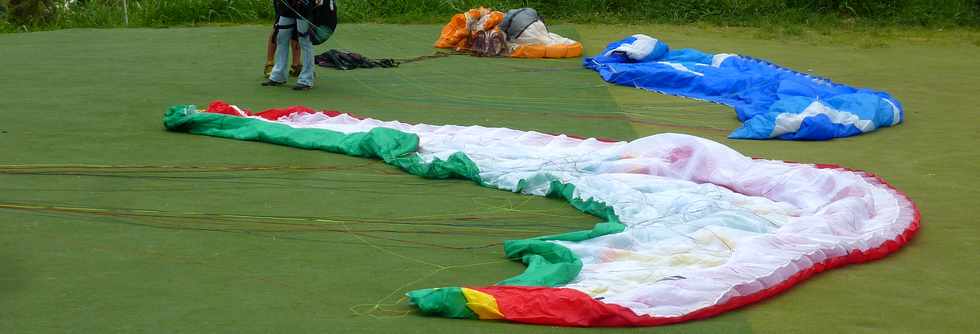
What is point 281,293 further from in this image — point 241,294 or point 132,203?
point 132,203

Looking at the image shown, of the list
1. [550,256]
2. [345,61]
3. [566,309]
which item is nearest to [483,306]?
[566,309]

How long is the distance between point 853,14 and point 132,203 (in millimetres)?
11546

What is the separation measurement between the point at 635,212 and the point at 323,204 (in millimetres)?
1469

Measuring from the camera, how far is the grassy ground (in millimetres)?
4020

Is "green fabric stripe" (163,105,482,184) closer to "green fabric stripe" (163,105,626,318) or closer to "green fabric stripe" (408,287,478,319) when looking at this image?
"green fabric stripe" (163,105,626,318)

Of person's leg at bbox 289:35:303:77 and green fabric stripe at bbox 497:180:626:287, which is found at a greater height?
green fabric stripe at bbox 497:180:626:287

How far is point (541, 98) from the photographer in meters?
9.10

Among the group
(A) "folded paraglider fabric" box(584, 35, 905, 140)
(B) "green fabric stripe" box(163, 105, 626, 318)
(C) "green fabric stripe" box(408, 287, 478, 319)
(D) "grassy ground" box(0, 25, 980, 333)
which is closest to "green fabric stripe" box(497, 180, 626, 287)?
(B) "green fabric stripe" box(163, 105, 626, 318)

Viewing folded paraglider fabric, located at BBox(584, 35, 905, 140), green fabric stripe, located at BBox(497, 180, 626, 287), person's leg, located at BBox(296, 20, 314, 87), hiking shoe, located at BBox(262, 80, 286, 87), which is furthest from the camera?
hiking shoe, located at BBox(262, 80, 286, 87)

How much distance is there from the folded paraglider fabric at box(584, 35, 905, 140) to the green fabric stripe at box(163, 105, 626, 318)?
2326mm

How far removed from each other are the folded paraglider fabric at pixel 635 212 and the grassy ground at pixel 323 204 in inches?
3.7

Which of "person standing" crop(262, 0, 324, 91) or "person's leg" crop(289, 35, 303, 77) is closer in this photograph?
"person standing" crop(262, 0, 324, 91)

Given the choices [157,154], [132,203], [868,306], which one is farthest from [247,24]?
[868,306]

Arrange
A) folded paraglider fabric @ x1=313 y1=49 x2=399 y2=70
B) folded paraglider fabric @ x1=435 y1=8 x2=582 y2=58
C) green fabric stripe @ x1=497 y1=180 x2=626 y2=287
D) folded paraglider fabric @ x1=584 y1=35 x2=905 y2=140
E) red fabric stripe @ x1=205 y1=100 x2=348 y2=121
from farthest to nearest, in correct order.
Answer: folded paraglider fabric @ x1=435 y1=8 x2=582 y2=58, folded paraglider fabric @ x1=313 y1=49 x2=399 y2=70, folded paraglider fabric @ x1=584 y1=35 x2=905 y2=140, red fabric stripe @ x1=205 y1=100 x2=348 y2=121, green fabric stripe @ x1=497 y1=180 x2=626 y2=287
